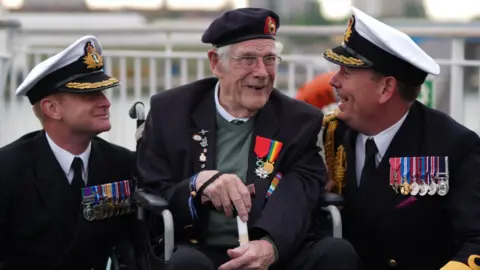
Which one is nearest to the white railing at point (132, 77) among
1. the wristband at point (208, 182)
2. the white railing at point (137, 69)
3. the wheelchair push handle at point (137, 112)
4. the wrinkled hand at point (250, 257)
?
the white railing at point (137, 69)

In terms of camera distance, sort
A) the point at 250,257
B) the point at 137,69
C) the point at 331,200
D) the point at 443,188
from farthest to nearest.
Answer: the point at 137,69 < the point at 331,200 < the point at 443,188 < the point at 250,257

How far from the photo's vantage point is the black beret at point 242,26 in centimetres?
402

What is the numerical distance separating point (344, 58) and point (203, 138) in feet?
2.11

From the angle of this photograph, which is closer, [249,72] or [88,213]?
[249,72]

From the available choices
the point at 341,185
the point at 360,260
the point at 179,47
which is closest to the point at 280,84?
the point at 179,47

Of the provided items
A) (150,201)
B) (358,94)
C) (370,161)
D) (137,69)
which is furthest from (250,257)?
(137,69)

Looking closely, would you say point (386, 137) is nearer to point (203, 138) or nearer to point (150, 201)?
point (203, 138)

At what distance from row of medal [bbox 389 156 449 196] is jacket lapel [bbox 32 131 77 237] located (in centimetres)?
132

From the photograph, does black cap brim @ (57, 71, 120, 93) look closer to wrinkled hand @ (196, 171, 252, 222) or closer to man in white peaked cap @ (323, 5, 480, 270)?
wrinkled hand @ (196, 171, 252, 222)

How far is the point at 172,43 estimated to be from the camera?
7.41 m

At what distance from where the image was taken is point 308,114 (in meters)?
4.12

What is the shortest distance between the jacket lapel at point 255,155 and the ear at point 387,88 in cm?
44

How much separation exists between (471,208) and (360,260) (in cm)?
47

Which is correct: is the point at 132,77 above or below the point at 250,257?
above
